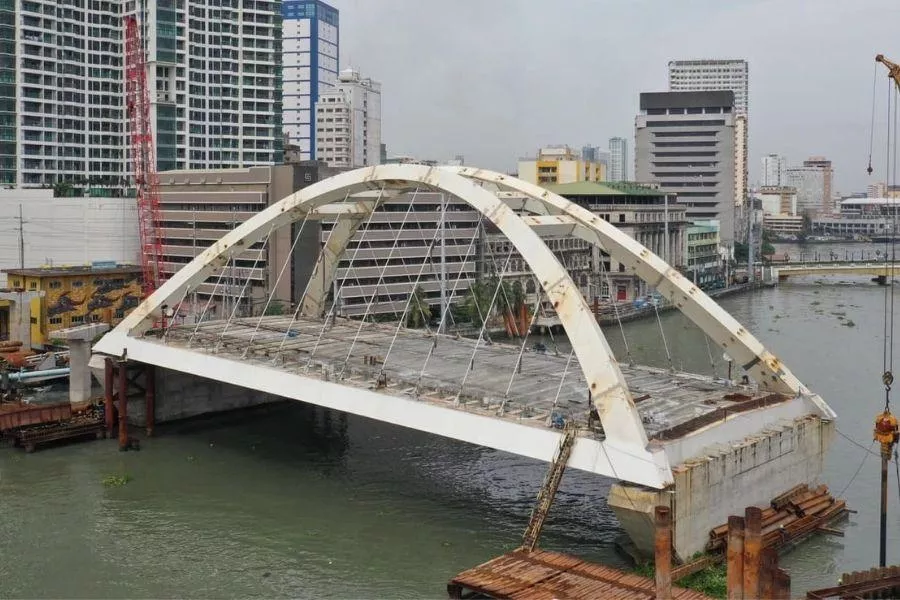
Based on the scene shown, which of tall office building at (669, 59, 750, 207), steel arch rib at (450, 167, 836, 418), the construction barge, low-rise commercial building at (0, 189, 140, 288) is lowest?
the construction barge

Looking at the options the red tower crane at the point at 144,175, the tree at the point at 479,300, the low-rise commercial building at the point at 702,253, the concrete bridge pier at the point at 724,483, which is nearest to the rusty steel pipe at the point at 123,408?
the concrete bridge pier at the point at 724,483

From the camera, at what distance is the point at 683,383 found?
2298 cm

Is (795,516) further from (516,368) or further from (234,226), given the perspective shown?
(234,226)

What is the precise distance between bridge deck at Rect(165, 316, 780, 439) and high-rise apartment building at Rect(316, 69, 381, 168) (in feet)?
279

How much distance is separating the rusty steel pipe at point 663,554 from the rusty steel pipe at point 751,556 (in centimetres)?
106

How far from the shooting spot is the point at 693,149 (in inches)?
4441

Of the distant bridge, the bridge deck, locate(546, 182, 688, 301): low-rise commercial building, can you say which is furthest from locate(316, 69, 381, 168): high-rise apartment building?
the bridge deck

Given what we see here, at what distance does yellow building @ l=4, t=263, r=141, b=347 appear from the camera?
146ft

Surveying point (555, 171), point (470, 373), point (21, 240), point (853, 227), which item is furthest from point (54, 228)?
point (853, 227)

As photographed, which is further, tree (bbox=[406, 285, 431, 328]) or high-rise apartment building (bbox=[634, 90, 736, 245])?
high-rise apartment building (bbox=[634, 90, 736, 245])

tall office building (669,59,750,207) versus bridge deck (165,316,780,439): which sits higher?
tall office building (669,59,750,207)

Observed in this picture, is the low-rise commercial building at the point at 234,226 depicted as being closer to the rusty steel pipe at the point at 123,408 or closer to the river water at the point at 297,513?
the rusty steel pipe at the point at 123,408

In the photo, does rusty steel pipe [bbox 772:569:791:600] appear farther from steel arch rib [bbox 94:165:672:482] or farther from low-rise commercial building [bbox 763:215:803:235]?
low-rise commercial building [bbox 763:215:803:235]

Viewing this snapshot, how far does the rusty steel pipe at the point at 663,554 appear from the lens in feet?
46.2
